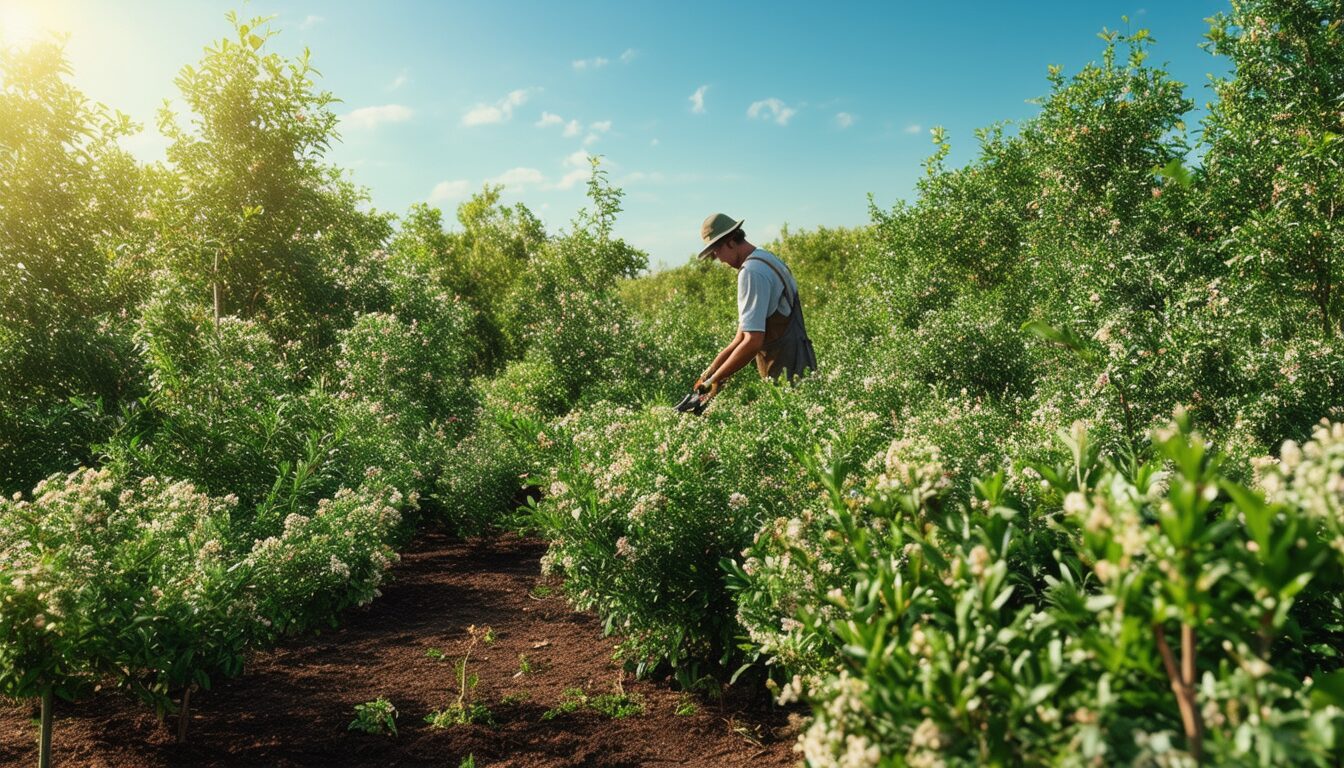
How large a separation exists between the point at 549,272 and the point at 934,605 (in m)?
12.2

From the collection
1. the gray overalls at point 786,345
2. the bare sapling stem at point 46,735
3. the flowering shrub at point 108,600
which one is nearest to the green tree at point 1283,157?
the gray overalls at point 786,345

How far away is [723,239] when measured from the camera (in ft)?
17.8

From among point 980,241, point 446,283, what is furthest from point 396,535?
point 446,283

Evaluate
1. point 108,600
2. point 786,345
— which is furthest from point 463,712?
point 786,345

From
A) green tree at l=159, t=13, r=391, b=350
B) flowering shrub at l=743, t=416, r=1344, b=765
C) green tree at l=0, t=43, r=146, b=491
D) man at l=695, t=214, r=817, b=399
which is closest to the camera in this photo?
flowering shrub at l=743, t=416, r=1344, b=765

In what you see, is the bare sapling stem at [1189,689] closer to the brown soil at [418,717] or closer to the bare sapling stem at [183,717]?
the brown soil at [418,717]

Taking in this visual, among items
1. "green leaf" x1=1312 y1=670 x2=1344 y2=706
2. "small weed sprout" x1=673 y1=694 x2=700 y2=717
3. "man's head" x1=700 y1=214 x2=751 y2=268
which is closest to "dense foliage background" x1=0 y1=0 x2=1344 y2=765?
"green leaf" x1=1312 y1=670 x2=1344 y2=706

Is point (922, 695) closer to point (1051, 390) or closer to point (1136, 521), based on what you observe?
point (1136, 521)

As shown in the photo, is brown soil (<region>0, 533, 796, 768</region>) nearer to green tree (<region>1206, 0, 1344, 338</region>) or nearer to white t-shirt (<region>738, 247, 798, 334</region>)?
white t-shirt (<region>738, 247, 798, 334</region>)

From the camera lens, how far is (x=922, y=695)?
4.83 ft

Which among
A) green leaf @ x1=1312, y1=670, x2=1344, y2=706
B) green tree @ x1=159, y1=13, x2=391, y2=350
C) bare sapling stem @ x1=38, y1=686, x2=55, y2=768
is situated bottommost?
bare sapling stem @ x1=38, y1=686, x2=55, y2=768

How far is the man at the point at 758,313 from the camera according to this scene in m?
4.94

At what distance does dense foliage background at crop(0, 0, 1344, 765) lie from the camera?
138cm

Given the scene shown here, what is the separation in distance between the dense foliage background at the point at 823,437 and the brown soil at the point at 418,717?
0.91 feet
